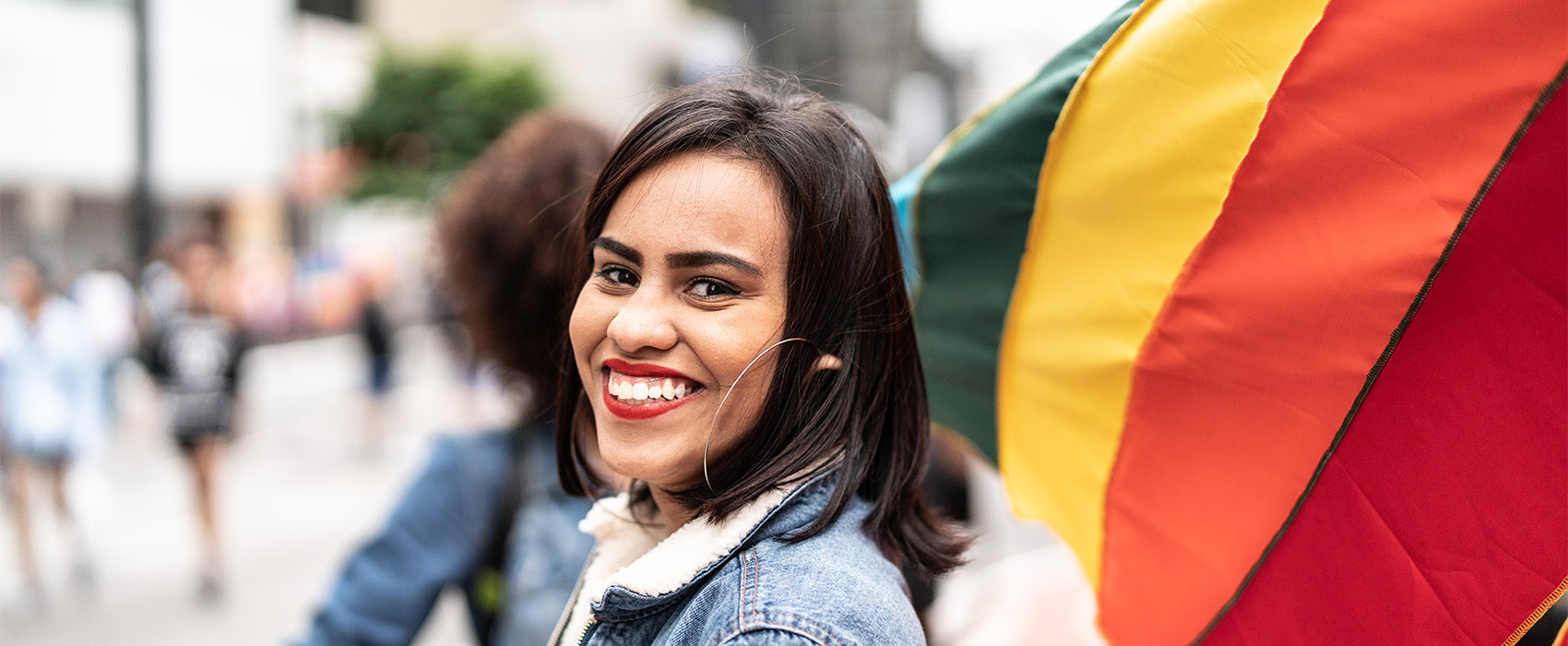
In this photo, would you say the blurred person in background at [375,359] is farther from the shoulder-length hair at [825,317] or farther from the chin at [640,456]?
the chin at [640,456]

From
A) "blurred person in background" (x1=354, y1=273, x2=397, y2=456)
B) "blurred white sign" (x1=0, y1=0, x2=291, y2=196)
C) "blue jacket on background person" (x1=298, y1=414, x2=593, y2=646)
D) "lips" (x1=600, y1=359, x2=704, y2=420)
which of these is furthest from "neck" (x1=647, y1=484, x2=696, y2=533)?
"blurred white sign" (x1=0, y1=0, x2=291, y2=196)

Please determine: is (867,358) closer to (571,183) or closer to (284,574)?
(571,183)

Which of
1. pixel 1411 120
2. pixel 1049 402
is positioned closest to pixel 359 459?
pixel 1049 402

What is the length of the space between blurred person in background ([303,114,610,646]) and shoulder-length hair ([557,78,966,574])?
587mm

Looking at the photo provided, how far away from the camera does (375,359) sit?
10.2 m

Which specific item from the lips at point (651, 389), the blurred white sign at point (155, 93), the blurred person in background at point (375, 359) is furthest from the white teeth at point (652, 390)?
the blurred white sign at point (155, 93)

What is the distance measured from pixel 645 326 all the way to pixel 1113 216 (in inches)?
26.2

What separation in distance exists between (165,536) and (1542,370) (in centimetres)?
818

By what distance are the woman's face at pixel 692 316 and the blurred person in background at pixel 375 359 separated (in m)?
9.64

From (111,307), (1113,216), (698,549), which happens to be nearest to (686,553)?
(698,549)

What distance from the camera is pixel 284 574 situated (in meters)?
6.65

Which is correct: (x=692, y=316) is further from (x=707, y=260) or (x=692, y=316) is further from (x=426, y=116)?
(x=426, y=116)

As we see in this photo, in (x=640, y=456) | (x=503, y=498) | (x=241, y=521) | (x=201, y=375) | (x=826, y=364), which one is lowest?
(x=241, y=521)

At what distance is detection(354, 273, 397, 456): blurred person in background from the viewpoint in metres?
10.2
